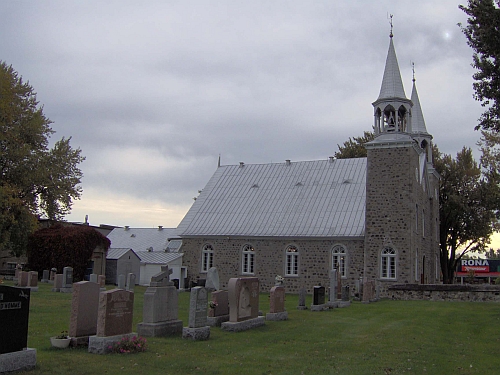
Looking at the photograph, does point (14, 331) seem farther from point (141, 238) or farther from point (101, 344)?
point (141, 238)

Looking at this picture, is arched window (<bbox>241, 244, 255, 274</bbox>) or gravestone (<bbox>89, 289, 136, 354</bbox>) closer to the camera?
gravestone (<bbox>89, 289, 136, 354</bbox>)

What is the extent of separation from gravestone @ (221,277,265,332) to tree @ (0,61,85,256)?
62.2 ft

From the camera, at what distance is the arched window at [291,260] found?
30.3 metres

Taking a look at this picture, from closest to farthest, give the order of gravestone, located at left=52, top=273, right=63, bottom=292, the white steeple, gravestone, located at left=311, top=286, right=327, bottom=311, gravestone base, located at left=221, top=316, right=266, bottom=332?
gravestone base, located at left=221, top=316, right=266, bottom=332
gravestone, located at left=311, top=286, right=327, bottom=311
gravestone, located at left=52, top=273, right=63, bottom=292
the white steeple

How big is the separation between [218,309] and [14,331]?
6993 mm

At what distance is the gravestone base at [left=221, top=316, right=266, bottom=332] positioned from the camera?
43.7ft

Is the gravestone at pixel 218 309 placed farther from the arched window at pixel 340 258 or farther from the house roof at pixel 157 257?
the house roof at pixel 157 257

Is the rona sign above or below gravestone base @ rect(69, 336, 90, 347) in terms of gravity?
above

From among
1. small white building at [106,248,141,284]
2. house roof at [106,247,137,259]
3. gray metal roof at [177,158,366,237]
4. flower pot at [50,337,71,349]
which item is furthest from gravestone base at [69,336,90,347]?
house roof at [106,247,137,259]

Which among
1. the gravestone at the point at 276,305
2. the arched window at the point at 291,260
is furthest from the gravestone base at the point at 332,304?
the arched window at the point at 291,260

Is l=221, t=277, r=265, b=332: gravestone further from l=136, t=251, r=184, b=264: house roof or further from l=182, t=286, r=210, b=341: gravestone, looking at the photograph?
l=136, t=251, r=184, b=264: house roof

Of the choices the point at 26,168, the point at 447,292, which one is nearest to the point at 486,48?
the point at 447,292

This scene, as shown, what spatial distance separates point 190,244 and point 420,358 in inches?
963

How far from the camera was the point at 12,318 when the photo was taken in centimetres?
791
